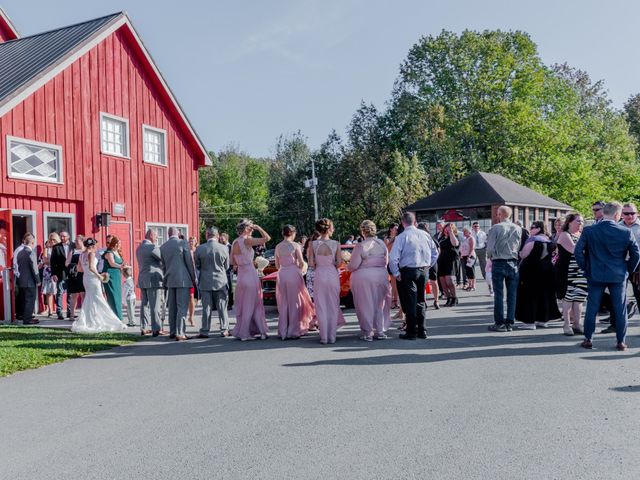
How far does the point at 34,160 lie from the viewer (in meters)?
15.3

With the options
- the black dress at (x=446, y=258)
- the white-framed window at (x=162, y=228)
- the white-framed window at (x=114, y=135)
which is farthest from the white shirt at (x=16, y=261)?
the black dress at (x=446, y=258)

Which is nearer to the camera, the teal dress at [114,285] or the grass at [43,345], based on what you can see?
the grass at [43,345]

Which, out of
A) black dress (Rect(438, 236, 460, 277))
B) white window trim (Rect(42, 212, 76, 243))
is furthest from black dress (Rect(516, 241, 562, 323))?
white window trim (Rect(42, 212, 76, 243))

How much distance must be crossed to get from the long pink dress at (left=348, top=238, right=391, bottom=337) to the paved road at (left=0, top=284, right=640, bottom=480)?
936 millimetres

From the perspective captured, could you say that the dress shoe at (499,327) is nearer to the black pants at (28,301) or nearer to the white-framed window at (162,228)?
the black pants at (28,301)

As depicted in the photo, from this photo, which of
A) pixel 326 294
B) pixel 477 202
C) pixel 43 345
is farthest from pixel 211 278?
pixel 477 202

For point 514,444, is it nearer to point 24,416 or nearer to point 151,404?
point 151,404

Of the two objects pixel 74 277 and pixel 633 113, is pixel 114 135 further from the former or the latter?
pixel 633 113

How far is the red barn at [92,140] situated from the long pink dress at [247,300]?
19.6 feet

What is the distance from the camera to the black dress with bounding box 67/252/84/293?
12.8 metres

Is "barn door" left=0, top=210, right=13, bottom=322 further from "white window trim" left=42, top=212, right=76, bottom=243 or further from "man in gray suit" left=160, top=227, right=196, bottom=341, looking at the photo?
"man in gray suit" left=160, top=227, right=196, bottom=341

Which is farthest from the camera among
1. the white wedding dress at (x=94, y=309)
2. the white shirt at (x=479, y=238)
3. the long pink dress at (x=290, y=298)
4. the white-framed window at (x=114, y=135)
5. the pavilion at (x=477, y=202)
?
the pavilion at (x=477, y=202)

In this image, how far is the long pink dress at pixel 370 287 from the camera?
962 cm

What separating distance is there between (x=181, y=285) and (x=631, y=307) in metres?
8.09
